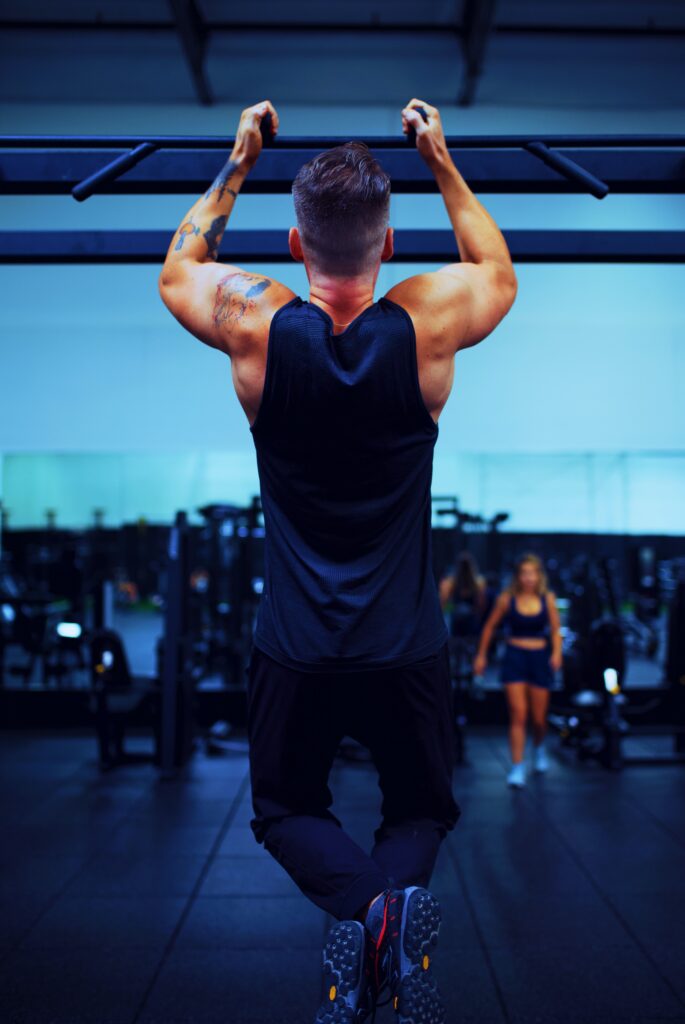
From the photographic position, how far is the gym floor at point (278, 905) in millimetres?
2506

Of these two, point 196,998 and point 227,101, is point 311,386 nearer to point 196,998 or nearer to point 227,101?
point 196,998

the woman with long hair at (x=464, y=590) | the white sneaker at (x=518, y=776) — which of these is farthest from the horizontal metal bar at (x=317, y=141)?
the woman with long hair at (x=464, y=590)

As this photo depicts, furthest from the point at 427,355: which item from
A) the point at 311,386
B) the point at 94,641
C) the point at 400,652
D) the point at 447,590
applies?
Answer: the point at 447,590

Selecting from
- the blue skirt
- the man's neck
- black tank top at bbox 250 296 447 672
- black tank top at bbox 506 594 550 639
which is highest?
the man's neck

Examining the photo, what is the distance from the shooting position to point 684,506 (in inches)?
342

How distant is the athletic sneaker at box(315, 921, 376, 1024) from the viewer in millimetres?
1318

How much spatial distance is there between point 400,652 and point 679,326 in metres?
7.71

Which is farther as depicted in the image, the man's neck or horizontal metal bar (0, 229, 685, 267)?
horizontal metal bar (0, 229, 685, 267)

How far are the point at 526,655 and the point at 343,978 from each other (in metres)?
4.23

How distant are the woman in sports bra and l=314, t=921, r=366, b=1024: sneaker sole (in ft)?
13.5

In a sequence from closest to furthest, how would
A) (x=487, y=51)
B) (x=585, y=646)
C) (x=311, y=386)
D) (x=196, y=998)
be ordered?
(x=311, y=386) → (x=196, y=998) → (x=585, y=646) → (x=487, y=51)

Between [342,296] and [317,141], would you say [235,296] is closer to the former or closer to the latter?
[342,296]

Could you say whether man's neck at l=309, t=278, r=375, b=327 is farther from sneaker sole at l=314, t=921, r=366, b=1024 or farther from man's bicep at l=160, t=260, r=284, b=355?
sneaker sole at l=314, t=921, r=366, b=1024

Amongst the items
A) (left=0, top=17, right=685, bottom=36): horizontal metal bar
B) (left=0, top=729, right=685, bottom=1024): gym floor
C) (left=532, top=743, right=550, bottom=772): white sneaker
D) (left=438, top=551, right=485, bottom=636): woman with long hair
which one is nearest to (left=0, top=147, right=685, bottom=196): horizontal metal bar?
(left=0, top=729, right=685, bottom=1024): gym floor
